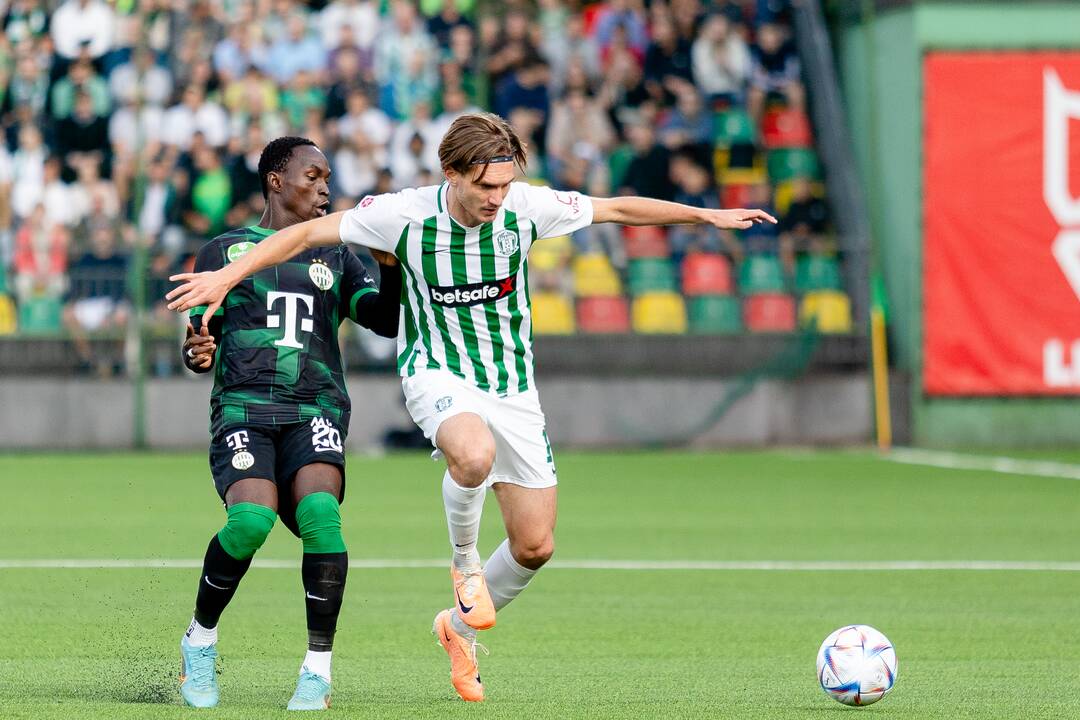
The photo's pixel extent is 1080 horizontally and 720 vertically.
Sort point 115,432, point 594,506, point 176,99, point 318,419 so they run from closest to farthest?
1. point 318,419
2. point 594,506
3. point 115,432
4. point 176,99

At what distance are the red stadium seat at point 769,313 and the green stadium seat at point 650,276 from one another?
2.83 feet

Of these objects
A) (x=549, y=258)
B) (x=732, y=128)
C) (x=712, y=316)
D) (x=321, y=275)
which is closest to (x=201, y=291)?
(x=321, y=275)

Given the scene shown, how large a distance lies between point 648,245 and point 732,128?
2292 mm

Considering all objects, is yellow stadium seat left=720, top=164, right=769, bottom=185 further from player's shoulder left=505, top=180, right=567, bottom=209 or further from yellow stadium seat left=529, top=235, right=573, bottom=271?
player's shoulder left=505, top=180, right=567, bottom=209

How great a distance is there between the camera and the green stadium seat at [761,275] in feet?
65.9

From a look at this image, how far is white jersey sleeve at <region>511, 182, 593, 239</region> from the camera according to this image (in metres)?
6.64

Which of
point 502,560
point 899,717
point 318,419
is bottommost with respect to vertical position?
point 899,717

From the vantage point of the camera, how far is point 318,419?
6.28 meters

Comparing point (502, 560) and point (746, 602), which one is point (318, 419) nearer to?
point (502, 560)

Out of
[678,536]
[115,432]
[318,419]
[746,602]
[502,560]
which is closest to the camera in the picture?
[318,419]

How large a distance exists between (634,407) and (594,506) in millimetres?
5726

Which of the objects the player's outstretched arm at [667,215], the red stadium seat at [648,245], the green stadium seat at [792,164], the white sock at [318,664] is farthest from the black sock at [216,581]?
the green stadium seat at [792,164]

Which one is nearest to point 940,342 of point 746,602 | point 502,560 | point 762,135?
point 762,135

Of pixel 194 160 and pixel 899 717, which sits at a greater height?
pixel 194 160
